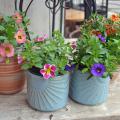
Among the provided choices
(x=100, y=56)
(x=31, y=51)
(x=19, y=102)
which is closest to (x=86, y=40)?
(x=100, y=56)

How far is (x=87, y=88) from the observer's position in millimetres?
950

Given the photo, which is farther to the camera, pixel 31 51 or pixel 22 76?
pixel 22 76

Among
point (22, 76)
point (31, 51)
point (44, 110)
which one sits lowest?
point (44, 110)

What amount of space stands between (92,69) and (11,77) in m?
0.31

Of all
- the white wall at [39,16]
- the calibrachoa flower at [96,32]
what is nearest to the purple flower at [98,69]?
the calibrachoa flower at [96,32]

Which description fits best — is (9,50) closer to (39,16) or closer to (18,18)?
(18,18)

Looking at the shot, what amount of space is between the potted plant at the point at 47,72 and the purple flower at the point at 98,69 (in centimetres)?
9

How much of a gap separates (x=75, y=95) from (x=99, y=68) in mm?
165

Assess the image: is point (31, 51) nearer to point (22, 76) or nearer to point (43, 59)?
point (43, 59)

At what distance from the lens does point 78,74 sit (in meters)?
0.95

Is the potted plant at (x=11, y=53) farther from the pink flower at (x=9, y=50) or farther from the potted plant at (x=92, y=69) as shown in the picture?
the potted plant at (x=92, y=69)

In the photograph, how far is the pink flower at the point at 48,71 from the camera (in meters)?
0.86

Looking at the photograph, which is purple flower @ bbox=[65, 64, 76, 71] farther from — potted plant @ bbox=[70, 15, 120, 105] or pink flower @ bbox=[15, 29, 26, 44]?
pink flower @ bbox=[15, 29, 26, 44]

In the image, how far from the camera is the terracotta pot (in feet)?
3.22
